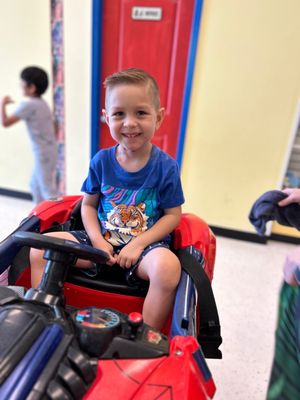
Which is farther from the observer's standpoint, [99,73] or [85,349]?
[99,73]

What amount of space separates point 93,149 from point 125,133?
1.37m

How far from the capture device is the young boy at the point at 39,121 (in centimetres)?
190

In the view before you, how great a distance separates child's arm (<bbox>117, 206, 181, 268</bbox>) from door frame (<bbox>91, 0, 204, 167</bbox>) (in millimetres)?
1142

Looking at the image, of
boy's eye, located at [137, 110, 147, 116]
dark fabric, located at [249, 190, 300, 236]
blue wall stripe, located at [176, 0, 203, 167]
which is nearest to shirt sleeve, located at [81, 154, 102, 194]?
boy's eye, located at [137, 110, 147, 116]

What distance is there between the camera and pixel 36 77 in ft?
6.21

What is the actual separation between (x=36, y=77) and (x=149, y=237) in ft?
4.98

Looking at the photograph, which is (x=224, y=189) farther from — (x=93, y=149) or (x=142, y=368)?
(x=142, y=368)

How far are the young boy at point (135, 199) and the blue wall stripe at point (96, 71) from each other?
48.0 inches

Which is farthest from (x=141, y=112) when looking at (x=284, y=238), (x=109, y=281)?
(x=284, y=238)

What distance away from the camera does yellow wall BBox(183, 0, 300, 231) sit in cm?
166

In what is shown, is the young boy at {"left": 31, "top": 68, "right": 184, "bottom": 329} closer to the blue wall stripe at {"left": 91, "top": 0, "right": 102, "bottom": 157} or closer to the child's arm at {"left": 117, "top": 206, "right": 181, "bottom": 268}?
the child's arm at {"left": 117, "top": 206, "right": 181, "bottom": 268}

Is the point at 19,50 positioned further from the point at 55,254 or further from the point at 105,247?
the point at 55,254

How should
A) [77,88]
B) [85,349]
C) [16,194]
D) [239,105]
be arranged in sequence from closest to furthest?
[85,349] < [239,105] < [77,88] < [16,194]

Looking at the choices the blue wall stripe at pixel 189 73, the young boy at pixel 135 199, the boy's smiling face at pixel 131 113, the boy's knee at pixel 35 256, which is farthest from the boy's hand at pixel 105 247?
the blue wall stripe at pixel 189 73
